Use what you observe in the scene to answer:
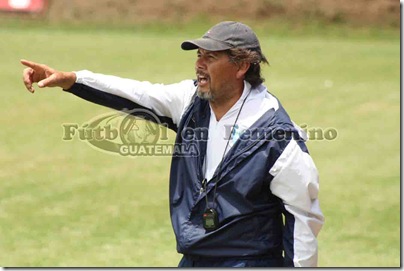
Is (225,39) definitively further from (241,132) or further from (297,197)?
(297,197)

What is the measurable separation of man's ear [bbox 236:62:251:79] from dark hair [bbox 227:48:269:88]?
0.02 m

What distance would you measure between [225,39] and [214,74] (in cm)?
19

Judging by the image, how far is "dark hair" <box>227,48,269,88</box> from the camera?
4625 millimetres

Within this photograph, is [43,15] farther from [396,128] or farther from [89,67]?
[396,128]

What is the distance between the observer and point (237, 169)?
4.47 metres

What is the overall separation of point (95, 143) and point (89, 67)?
7.17m

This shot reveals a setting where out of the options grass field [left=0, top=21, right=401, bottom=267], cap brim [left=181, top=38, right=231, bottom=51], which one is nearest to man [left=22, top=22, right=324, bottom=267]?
cap brim [left=181, top=38, right=231, bottom=51]

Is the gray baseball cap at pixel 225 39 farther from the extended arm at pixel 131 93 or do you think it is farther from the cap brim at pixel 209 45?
the extended arm at pixel 131 93

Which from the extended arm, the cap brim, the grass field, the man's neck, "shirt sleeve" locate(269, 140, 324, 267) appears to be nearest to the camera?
"shirt sleeve" locate(269, 140, 324, 267)

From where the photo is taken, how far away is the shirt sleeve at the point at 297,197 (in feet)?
14.4

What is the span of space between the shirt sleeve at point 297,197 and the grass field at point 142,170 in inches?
130

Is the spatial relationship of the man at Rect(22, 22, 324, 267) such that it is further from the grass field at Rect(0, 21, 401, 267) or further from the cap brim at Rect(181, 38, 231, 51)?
the grass field at Rect(0, 21, 401, 267)

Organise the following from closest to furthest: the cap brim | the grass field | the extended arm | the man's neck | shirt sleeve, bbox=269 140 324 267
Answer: shirt sleeve, bbox=269 140 324 267 → the cap brim → the man's neck → the extended arm → the grass field

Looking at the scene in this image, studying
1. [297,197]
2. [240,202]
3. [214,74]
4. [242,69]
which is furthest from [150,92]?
[297,197]
